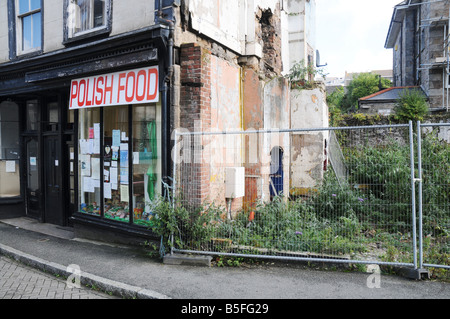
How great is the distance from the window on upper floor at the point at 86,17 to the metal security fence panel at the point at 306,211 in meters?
3.21

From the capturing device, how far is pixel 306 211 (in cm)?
605

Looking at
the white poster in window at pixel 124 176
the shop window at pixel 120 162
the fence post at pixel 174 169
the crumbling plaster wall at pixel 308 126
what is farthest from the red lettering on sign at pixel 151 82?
the crumbling plaster wall at pixel 308 126

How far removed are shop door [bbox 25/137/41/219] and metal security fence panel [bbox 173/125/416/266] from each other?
5674 millimetres

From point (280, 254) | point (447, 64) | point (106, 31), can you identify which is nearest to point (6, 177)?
point (106, 31)

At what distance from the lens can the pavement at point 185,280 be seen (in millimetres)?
4625

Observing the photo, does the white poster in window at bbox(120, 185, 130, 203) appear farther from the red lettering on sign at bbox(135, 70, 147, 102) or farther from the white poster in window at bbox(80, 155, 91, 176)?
the red lettering on sign at bbox(135, 70, 147, 102)

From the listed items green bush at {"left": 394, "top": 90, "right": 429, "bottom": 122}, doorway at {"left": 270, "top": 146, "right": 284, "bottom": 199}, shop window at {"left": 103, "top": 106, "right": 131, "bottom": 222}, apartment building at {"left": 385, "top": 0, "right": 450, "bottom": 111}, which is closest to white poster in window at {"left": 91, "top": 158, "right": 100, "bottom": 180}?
shop window at {"left": 103, "top": 106, "right": 131, "bottom": 222}

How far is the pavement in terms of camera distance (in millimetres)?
4625

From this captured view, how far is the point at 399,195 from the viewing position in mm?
5562

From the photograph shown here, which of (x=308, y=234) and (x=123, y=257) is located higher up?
(x=308, y=234)

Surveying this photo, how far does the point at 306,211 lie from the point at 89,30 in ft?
19.4

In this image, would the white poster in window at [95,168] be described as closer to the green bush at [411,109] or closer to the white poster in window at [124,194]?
the white poster in window at [124,194]

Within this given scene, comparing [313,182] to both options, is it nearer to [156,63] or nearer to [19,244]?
[156,63]

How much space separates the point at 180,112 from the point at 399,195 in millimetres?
4057
